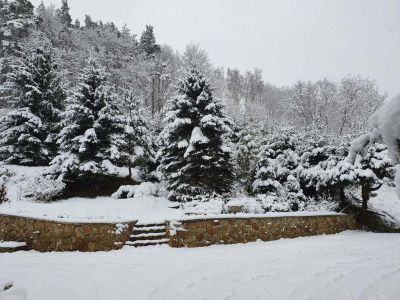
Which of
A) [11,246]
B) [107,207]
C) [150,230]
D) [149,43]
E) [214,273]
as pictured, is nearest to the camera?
[214,273]

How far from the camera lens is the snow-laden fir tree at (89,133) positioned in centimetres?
1508

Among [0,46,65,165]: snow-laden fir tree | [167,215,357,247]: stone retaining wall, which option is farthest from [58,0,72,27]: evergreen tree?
[167,215,357,247]: stone retaining wall

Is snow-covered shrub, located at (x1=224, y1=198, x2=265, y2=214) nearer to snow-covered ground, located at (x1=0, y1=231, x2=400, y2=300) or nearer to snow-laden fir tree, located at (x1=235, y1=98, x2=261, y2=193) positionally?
snow-covered ground, located at (x1=0, y1=231, x2=400, y2=300)

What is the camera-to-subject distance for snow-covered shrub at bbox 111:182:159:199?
48.5 feet

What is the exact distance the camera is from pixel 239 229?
31.8 feet

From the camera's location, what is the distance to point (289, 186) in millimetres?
15086

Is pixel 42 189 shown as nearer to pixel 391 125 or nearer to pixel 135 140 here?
pixel 135 140

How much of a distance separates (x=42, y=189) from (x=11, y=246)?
217 inches

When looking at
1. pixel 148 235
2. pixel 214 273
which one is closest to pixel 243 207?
pixel 148 235

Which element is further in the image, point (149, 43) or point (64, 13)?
point (64, 13)

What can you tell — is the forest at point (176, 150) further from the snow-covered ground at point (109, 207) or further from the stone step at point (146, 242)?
the stone step at point (146, 242)

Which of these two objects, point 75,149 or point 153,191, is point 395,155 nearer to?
point 153,191

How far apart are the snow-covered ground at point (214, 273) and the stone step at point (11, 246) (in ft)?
1.14

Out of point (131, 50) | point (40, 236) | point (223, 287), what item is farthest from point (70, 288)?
point (131, 50)
